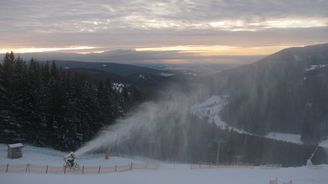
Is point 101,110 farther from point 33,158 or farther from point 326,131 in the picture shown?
point 326,131

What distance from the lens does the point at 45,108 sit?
7069 centimetres

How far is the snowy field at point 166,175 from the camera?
119ft

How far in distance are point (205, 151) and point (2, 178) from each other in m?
80.5

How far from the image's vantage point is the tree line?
218ft

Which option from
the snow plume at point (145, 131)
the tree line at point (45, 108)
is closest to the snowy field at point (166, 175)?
the tree line at point (45, 108)

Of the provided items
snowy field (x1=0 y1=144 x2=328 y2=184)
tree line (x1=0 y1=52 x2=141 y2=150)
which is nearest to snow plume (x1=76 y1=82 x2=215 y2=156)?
tree line (x1=0 y1=52 x2=141 y2=150)

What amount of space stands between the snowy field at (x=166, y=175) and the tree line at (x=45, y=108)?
6.66m

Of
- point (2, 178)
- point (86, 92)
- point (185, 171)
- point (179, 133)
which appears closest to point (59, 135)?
point (86, 92)

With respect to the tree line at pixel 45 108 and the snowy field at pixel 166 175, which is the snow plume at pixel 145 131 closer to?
the tree line at pixel 45 108

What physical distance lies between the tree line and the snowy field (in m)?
6.66

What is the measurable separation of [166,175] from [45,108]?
3426 cm

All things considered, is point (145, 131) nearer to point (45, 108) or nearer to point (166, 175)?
point (45, 108)

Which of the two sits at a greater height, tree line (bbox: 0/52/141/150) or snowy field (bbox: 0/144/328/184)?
tree line (bbox: 0/52/141/150)

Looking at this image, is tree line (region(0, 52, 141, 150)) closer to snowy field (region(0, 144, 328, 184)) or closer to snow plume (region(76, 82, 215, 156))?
snow plume (region(76, 82, 215, 156))
